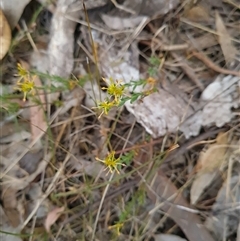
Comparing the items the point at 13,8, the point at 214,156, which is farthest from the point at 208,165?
the point at 13,8

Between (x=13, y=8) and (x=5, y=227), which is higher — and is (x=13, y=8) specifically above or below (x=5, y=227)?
above

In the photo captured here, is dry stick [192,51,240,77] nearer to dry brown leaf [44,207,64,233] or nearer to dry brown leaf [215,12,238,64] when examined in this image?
dry brown leaf [215,12,238,64]

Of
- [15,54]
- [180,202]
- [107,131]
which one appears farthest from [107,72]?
[180,202]

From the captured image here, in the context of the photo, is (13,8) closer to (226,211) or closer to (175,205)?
(175,205)

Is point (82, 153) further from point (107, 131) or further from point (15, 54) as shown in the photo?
point (15, 54)

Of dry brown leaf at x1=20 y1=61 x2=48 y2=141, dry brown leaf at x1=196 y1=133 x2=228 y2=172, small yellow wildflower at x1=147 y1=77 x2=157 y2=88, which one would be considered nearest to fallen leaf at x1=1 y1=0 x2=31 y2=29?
dry brown leaf at x1=20 y1=61 x2=48 y2=141

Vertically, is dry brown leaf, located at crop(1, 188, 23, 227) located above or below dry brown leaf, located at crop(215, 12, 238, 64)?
below

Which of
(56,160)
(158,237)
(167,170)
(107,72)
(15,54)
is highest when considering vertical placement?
(15,54)
